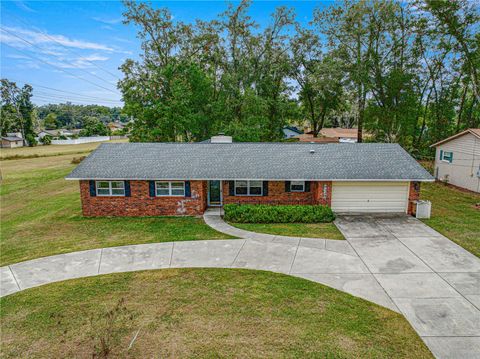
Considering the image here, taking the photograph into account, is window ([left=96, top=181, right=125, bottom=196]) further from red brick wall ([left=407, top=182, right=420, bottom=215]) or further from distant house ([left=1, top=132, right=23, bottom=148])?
distant house ([left=1, top=132, right=23, bottom=148])

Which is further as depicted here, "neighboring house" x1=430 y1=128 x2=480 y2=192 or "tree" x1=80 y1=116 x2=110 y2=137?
"tree" x1=80 y1=116 x2=110 y2=137

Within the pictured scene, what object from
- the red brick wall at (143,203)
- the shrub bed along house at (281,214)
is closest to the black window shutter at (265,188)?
the shrub bed along house at (281,214)

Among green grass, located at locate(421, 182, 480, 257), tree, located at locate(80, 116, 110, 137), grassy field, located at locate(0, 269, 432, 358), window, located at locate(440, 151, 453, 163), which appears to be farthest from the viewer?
tree, located at locate(80, 116, 110, 137)

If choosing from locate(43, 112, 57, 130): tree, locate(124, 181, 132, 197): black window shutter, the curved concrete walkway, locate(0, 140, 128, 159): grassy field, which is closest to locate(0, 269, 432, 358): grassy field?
the curved concrete walkway

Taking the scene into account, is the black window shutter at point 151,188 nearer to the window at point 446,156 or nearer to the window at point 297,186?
the window at point 297,186

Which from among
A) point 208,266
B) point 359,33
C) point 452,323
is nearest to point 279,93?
point 359,33

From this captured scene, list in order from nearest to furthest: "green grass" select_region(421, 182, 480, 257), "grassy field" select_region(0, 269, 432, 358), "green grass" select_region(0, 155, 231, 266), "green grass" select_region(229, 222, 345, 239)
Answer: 1. "grassy field" select_region(0, 269, 432, 358)
2. "green grass" select_region(421, 182, 480, 257)
3. "green grass" select_region(0, 155, 231, 266)
4. "green grass" select_region(229, 222, 345, 239)
